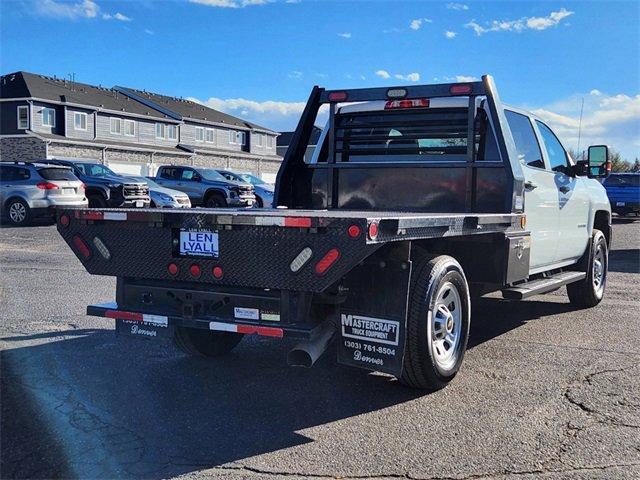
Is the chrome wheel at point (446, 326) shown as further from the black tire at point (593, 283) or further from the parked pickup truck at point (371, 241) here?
the black tire at point (593, 283)

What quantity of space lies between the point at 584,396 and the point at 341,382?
70.0 inches

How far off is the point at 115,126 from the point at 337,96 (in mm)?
41119

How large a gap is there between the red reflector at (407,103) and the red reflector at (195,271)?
310 centimetres

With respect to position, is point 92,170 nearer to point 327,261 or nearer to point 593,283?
point 593,283

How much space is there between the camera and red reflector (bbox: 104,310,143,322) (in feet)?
15.6

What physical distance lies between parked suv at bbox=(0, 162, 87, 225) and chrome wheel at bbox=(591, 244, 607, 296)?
45.4ft

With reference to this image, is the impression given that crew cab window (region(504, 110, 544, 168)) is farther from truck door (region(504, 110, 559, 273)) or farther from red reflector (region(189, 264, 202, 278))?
red reflector (region(189, 264, 202, 278))

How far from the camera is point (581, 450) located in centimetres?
389

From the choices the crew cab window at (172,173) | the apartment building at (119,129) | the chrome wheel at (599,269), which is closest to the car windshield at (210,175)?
the crew cab window at (172,173)

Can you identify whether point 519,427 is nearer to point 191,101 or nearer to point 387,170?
point 387,170

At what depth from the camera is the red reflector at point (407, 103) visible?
6539 millimetres

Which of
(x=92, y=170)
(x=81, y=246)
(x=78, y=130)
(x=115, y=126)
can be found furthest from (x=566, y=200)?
(x=115, y=126)

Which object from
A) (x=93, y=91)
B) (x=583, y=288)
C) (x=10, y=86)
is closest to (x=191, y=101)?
(x=93, y=91)

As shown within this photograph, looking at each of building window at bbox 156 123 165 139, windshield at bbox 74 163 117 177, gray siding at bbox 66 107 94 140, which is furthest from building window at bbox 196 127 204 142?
windshield at bbox 74 163 117 177
